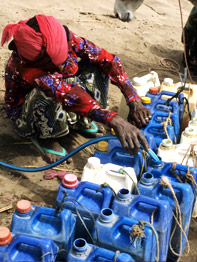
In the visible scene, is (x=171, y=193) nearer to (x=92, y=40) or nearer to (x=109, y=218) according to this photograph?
(x=109, y=218)

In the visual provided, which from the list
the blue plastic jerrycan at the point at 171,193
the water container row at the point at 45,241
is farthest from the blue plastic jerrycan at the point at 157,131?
the water container row at the point at 45,241

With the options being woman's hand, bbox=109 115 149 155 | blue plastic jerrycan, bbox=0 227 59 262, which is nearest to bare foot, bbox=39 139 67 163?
woman's hand, bbox=109 115 149 155

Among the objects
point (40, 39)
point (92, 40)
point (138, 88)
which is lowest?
point (92, 40)

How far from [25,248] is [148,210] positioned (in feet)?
2.00

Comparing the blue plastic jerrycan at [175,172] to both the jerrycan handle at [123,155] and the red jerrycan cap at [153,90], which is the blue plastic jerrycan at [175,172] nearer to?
the jerrycan handle at [123,155]

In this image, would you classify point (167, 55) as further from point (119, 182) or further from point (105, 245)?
point (105, 245)


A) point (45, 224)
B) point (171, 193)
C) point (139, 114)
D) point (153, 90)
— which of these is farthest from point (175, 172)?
point (153, 90)

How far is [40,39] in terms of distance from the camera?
243cm

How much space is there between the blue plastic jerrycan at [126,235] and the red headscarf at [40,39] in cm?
126

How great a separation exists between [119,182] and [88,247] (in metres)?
0.54

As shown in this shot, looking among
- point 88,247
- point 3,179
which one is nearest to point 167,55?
point 3,179

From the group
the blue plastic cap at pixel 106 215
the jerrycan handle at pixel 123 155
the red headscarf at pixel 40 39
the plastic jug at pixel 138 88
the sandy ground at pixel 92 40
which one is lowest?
the sandy ground at pixel 92 40

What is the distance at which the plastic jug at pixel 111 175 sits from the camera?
6.59 ft

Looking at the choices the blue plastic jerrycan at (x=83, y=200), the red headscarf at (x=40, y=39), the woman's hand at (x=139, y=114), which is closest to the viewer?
the blue plastic jerrycan at (x=83, y=200)
